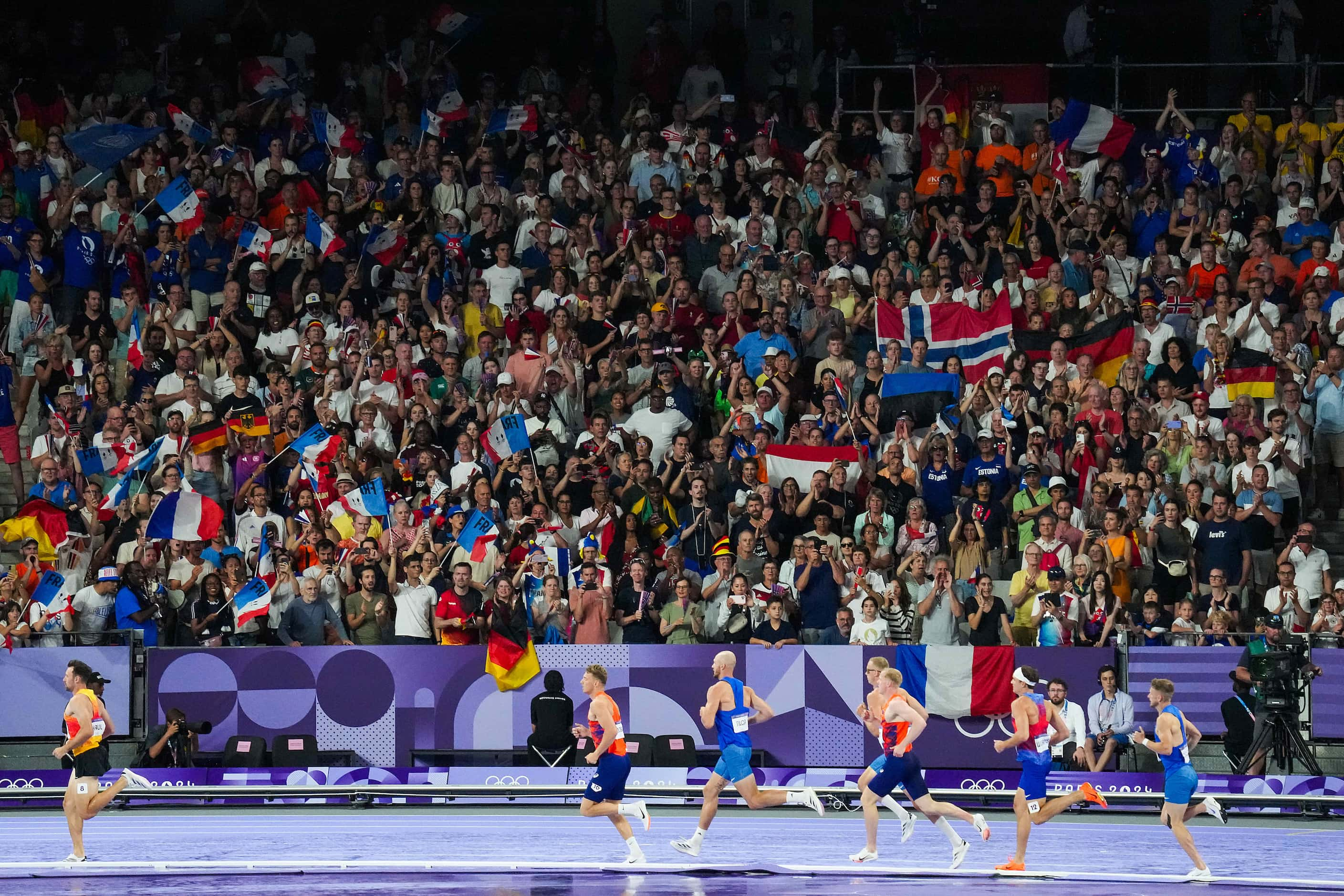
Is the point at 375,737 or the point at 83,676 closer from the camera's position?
the point at 83,676

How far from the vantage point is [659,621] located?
21516 mm

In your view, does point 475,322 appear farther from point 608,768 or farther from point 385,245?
point 608,768

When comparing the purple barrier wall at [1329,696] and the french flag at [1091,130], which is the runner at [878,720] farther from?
the french flag at [1091,130]

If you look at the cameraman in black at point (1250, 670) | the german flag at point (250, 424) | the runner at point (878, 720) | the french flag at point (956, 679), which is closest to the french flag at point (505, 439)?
the german flag at point (250, 424)

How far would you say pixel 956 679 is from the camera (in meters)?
21.0

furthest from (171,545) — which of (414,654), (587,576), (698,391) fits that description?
(698,391)

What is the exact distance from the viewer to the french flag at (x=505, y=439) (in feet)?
75.8

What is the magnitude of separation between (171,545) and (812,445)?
26.2 ft

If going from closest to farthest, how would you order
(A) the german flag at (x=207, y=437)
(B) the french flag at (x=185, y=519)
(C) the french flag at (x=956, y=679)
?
1. (C) the french flag at (x=956, y=679)
2. (B) the french flag at (x=185, y=519)
3. (A) the german flag at (x=207, y=437)

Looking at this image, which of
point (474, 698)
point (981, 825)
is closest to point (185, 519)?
point (474, 698)

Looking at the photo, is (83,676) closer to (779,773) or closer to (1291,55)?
(779,773)

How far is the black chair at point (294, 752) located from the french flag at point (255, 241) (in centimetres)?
779

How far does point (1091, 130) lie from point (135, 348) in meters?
14.4

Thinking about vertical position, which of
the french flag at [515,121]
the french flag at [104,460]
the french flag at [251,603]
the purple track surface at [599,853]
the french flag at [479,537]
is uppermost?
the french flag at [515,121]
